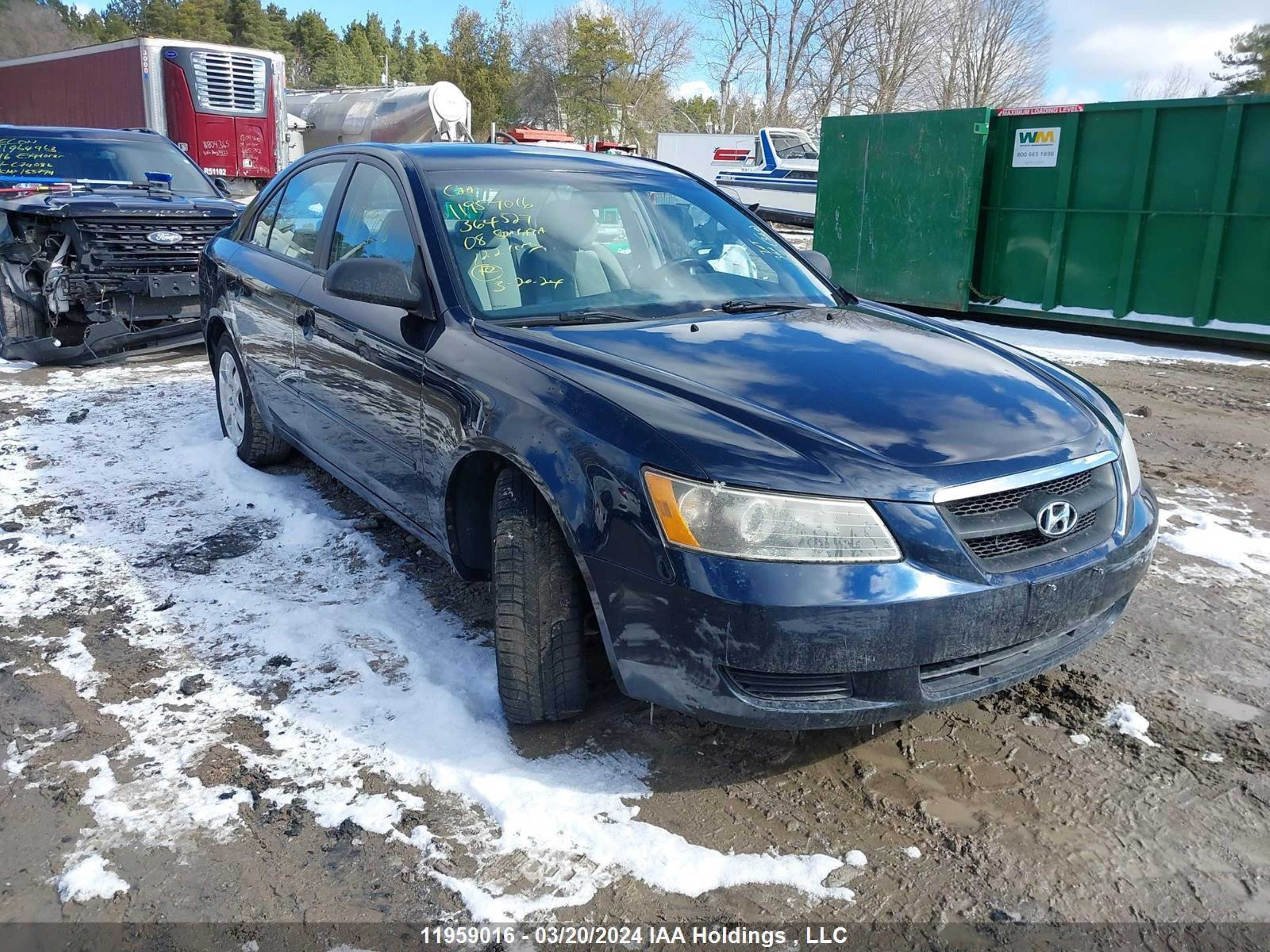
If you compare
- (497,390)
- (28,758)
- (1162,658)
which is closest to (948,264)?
(1162,658)

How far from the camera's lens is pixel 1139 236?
9.70m

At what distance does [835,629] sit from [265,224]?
12.8ft

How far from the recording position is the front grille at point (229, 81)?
15078 mm

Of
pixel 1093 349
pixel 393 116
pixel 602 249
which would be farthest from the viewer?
pixel 393 116

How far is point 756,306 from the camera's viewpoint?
134 inches

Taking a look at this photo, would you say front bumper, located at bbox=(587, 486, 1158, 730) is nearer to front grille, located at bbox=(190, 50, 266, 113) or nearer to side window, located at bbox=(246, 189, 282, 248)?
side window, located at bbox=(246, 189, 282, 248)

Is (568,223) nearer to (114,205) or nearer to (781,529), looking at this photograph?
(781,529)

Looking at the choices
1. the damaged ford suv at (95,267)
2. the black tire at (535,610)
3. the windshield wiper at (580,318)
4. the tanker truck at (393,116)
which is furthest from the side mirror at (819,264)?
the tanker truck at (393,116)

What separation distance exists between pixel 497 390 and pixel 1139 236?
9.00 metres

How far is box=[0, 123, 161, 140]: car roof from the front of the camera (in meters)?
8.83

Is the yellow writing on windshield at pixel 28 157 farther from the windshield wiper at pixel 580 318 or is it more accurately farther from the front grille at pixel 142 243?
the windshield wiper at pixel 580 318

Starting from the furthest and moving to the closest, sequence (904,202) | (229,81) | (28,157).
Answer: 1. (229,81)
2. (904,202)
3. (28,157)

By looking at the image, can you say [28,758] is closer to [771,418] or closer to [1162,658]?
[771,418]

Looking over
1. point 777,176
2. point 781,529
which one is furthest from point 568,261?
point 777,176
